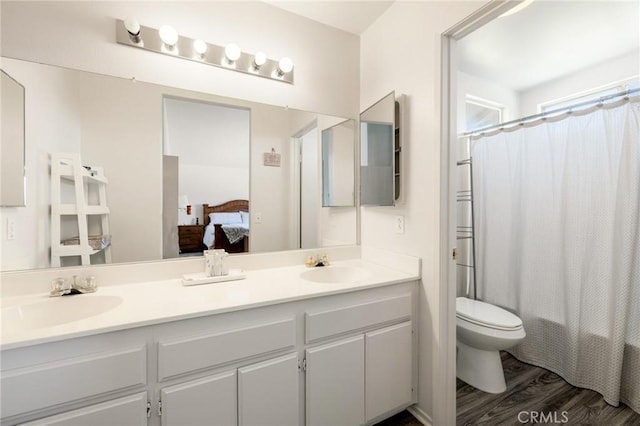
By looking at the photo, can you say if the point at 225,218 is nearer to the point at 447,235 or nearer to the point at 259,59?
Result: the point at 259,59

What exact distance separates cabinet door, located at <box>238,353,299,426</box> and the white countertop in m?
0.27

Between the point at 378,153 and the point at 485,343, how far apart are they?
143 cm

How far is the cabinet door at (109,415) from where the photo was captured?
861mm

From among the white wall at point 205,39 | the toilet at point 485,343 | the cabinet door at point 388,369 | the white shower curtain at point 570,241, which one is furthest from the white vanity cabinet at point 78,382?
the white shower curtain at point 570,241

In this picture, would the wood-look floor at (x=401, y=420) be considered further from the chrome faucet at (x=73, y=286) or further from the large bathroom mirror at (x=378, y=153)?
the chrome faucet at (x=73, y=286)

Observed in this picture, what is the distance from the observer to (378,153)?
5.94 ft

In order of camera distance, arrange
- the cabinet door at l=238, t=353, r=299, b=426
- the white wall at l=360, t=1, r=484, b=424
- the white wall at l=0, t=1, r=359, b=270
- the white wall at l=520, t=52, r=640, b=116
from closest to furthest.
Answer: the cabinet door at l=238, t=353, r=299, b=426 < the white wall at l=0, t=1, r=359, b=270 < the white wall at l=360, t=1, r=484, b=424 < the white wall at l=520, t=52, r=640, b=116

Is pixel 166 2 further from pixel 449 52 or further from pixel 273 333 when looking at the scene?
pixel 273 333

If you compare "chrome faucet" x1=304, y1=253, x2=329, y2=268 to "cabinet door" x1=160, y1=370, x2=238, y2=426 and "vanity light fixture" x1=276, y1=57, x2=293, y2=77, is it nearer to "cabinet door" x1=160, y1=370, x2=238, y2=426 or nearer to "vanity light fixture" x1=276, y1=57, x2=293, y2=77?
"cabinet door" x1=160, y1=370, x2=238, y2=426

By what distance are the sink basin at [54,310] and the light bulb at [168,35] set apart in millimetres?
1295

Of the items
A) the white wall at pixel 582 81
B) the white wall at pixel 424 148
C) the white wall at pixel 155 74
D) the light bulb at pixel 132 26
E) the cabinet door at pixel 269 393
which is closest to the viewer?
the cabinet door at pixel 269 393

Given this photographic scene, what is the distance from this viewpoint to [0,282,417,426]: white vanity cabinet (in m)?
0.86

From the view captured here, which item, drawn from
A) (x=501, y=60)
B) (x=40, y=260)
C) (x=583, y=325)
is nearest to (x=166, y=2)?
(x=40, y=260)

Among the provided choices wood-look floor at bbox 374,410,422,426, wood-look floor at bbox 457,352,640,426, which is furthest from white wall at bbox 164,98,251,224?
wood-look floor at bbox 457,352,640,426
